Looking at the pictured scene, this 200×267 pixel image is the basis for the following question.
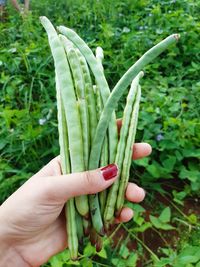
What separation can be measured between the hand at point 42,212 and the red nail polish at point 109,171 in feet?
0.04

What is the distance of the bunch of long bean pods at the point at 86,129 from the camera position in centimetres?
121

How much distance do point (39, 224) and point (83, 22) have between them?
2402 millimetres

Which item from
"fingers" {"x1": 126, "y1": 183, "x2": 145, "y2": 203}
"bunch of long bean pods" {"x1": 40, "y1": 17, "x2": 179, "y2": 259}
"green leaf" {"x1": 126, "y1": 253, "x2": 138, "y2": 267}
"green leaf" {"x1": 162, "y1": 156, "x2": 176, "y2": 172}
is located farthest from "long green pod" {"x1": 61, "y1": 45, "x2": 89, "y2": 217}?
"green leaf" {"x1": 162, "y1": 156, "x2": 176, "y2": 172}

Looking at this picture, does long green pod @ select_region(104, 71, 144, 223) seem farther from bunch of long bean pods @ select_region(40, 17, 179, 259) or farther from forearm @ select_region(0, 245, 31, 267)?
forearm @ select_region(0, 245, 31, 267)

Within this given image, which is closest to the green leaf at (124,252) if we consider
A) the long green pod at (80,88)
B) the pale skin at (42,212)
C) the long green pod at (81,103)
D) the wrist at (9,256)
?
the pale skin at (42,212)

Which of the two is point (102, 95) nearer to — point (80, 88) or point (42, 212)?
point (80, 88)

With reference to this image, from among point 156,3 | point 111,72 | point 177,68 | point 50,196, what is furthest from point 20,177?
point 156,3

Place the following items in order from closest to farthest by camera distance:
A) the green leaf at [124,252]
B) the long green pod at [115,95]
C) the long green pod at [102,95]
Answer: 1. the long green pod at [115,95]
2. the long green pod at [102,95]
3. the green leaf at [124,252]

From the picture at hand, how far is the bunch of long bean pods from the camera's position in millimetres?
1214

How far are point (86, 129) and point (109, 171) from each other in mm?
144

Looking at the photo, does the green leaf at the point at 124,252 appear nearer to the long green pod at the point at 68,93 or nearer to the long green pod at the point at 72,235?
the long green pod at the point at 72,235

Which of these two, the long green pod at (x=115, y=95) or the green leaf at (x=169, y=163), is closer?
the long green pod at (x=115, y=95)

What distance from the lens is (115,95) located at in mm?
1202

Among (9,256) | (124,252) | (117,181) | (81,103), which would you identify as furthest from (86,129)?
(124,252)
